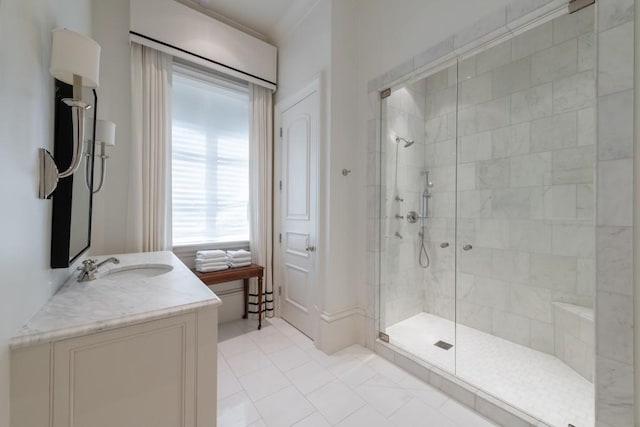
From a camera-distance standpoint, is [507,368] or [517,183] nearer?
[507,368]

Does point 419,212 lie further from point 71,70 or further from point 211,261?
point 71,70

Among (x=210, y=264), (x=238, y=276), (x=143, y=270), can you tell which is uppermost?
(x=143, y=270)

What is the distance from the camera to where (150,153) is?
7.60 ft

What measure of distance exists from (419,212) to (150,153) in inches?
105

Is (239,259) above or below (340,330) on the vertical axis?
above

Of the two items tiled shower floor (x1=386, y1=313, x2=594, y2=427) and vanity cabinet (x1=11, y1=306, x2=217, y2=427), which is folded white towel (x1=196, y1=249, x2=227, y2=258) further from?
tiled shower floor (x1=386, y1=313, x2=594, y2=427)

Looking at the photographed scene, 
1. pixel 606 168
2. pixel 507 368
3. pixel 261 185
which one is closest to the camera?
pixel 606 168

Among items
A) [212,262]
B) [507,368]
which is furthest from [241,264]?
[507,368]

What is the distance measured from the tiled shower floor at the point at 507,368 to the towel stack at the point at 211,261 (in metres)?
1.70

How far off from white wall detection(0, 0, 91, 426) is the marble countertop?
0.05 meters

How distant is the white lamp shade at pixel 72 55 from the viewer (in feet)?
2.71

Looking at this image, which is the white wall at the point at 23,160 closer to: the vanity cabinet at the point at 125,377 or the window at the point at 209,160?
the vanity cabinet at the point at 125,377

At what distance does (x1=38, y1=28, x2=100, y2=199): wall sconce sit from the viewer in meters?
0.83

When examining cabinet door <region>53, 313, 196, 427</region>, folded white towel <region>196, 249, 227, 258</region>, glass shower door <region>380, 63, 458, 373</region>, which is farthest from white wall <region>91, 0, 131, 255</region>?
glass shower door <region>380, 63, 458, 373</region>
